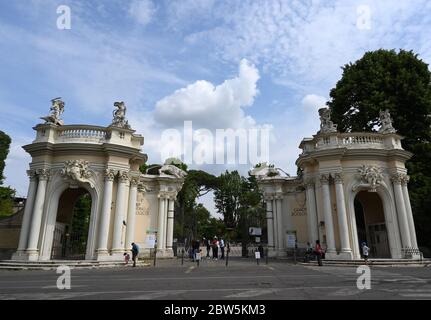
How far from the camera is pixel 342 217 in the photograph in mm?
20906

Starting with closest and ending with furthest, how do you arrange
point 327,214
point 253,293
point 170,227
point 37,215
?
point 253,293, point 37,215, point 327,214, point 170,227

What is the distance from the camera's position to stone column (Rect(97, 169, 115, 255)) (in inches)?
776

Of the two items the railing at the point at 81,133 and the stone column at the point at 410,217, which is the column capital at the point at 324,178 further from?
the railing at the point at 81,133

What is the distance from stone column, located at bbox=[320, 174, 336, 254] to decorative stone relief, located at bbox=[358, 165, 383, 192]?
2353 millimetres

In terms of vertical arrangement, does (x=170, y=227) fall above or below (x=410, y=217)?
below

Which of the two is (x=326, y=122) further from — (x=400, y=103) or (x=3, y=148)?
(x=3, y=148)

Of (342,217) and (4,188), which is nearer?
(342,217)

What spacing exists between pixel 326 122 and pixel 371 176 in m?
4.72

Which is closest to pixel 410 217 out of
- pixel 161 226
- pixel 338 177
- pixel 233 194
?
pixel 338 177

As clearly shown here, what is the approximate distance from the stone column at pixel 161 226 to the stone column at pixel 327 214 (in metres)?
→ 13.1

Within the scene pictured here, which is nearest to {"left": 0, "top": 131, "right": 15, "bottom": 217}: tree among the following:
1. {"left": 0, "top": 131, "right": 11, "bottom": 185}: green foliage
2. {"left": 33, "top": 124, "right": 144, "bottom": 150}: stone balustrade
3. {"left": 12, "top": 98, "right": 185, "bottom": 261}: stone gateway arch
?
{"left": 0, "top": 131, "right": 11, "bottom": 185}: green foliage

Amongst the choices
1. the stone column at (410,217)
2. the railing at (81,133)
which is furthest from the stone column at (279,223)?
the railing at (81,133)

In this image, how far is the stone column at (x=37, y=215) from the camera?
19328mm
